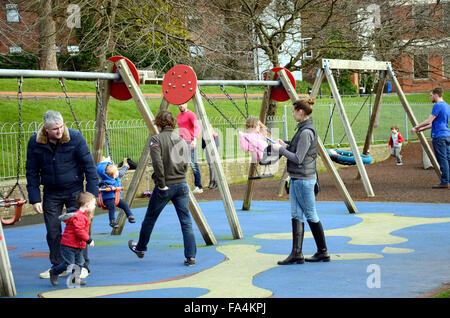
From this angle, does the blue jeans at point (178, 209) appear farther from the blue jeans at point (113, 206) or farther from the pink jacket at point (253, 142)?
the pink jacket at point (253, 142)

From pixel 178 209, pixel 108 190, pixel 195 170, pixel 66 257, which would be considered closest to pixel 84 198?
pixel 66 257

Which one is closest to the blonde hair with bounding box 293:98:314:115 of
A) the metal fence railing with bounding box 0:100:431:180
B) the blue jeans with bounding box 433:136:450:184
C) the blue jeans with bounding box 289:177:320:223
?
the blue jeans with bounding box 289:177:320:223

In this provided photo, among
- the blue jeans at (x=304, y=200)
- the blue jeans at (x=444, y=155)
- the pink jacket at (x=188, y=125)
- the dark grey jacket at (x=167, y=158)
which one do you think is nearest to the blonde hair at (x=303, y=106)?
the blue jeans at (x=304, y=200)

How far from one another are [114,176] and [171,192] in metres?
2.06

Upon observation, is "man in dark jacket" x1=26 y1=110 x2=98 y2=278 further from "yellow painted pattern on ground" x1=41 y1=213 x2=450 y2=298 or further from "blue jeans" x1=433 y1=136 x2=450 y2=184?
"blue jeans" x1=433 y1=136 x2=450 y2=184

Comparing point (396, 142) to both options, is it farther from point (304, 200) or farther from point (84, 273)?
point (84, 273)

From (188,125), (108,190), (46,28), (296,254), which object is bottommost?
(296,254)

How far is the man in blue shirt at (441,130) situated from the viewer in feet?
43.6

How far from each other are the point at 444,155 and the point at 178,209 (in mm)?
7835

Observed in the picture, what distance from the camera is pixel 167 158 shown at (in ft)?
23.5

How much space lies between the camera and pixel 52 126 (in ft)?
20.6

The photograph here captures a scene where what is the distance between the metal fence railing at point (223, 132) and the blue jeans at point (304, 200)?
5094 millimetres

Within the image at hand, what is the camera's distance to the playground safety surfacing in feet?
18.7

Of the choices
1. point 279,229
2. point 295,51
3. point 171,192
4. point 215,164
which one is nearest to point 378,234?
point 279,229
